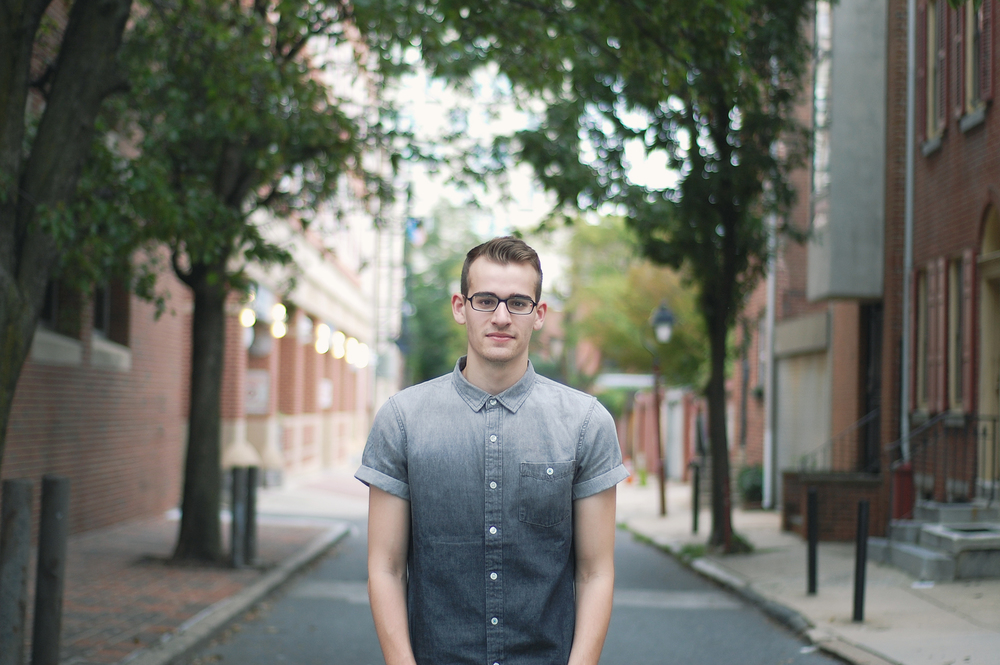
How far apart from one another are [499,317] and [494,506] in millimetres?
480

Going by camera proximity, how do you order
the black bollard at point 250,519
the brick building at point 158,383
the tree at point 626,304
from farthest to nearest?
the tree at point 626,304 < the brick building at point 158,383 < the black bollard at point 250,519

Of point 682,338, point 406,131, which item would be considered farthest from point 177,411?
point 682,338

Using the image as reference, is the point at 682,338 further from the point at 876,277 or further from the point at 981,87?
the point at 981,87

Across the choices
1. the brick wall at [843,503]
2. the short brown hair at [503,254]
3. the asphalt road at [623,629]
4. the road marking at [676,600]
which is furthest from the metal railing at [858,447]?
the short brown hair at [503,254]

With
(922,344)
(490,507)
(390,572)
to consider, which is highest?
(922,344)

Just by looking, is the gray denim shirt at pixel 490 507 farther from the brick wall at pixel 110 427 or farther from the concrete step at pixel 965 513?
the concrete step at pixel 965 513

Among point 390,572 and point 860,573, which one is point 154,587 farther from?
point 390,572

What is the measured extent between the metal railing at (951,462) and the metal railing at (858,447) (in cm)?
243

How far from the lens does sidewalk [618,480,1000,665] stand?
7.62 metres

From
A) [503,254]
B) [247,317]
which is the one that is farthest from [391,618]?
[247,317]

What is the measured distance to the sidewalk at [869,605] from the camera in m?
7.62

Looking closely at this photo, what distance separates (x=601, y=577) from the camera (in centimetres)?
290

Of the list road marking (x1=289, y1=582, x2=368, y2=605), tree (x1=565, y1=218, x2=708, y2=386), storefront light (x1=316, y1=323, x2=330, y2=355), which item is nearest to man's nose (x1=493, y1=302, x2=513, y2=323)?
road marking (x1=289, y1=582, x2=368, y2=605)

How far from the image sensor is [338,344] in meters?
34.8
